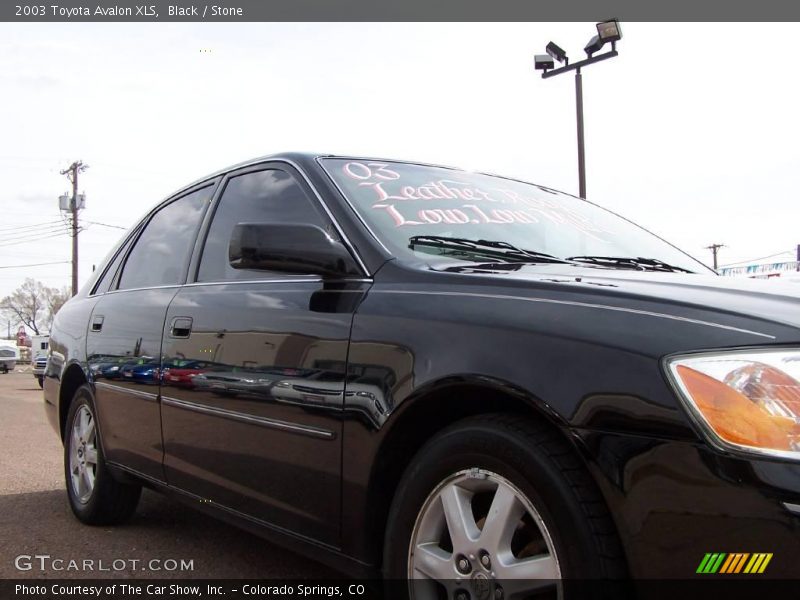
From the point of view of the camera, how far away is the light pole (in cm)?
1123

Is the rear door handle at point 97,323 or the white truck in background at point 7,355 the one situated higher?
the rear door handle at point 97,323

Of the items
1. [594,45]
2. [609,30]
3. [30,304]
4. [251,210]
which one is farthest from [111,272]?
[30,304]

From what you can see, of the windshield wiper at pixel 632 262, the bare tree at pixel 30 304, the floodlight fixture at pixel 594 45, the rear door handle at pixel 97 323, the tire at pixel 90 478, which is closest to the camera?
the windshield wiper at pixel 632 262

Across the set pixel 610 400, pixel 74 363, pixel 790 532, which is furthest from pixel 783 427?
pixel 74 363

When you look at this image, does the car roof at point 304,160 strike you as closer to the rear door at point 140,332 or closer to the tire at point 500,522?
the rear door at point 140,332

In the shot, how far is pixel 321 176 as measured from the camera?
2.69 m

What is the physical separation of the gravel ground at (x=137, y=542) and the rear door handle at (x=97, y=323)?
1.00m

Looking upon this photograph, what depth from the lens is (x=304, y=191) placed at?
273 cm

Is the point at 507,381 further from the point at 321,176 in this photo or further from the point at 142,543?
the point at 142,543

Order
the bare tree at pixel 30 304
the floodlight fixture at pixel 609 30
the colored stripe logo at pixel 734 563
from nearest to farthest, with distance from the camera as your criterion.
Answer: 1. the colored stripe logo at pixel 734 563
2. the floodlight fixture at pixel 609 30
3. the bare tree at pixel 30 304

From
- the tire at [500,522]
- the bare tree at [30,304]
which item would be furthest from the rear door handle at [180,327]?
the bare tree at [30,304]

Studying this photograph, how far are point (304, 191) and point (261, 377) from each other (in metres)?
0.69

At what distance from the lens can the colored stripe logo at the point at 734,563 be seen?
136 centimetres
